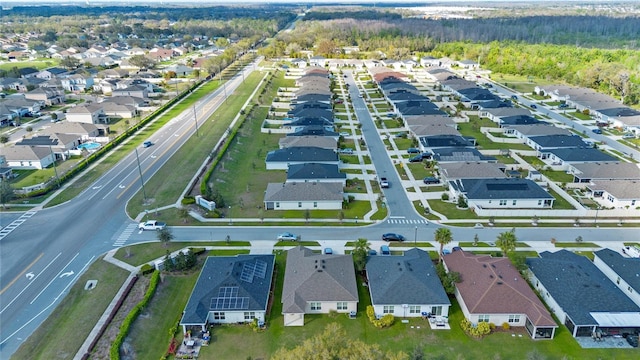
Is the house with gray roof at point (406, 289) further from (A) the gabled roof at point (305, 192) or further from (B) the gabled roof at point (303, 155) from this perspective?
(B) the gabled roof at point (303, 155)

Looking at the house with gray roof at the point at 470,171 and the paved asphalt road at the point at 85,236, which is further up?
the house with gray roof at the point at 470,171

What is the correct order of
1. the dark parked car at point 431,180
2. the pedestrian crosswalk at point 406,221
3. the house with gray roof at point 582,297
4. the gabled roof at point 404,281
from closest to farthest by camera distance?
the house with gray roof at point 582,297 → the gabled roof at point 404,281 → the pedestrian crosswalk at point 406,221 → the dark parked car at point 431,180

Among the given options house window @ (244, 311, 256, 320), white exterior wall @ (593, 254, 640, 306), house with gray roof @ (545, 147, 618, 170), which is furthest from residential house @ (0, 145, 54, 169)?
house with gray roof @ (545, 147, 618, 170)

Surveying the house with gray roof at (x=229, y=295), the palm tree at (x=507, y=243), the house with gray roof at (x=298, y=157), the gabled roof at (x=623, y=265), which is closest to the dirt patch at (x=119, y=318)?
the house with gray roof at (x=229, y=295)

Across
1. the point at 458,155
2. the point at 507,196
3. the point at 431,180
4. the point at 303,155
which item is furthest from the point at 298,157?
the point at 507,196

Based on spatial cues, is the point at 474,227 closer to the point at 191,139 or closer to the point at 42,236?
the point at 42,236
